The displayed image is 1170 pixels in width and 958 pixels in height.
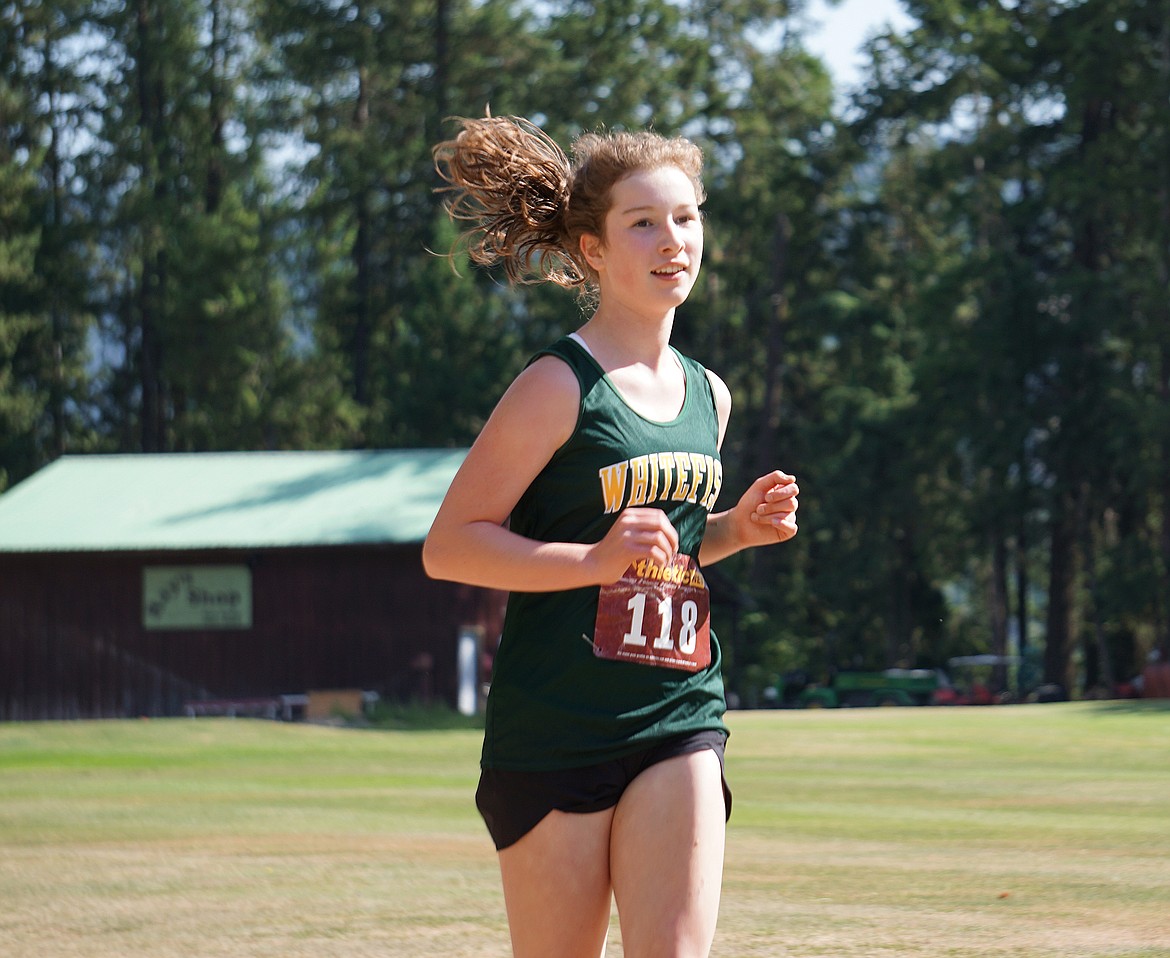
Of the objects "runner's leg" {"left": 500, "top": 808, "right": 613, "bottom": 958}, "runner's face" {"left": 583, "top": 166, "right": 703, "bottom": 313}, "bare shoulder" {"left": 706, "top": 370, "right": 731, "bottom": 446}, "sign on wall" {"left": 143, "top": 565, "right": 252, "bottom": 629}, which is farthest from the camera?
"sign on wall" {"left": 143, "top": 565, "right": 252, "bottom": 629}

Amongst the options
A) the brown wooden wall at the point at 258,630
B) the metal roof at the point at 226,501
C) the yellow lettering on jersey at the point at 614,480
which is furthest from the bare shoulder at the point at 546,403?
the brown wooden wall at the point at 258,630

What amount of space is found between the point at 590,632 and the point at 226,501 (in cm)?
3800

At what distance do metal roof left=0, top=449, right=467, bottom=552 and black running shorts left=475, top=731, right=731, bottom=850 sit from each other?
33.0 m

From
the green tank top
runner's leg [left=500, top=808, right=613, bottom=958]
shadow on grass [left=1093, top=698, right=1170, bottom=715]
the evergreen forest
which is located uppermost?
the evergreen forest

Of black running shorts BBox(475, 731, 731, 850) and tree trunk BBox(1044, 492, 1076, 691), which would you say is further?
tree trunk BBox(1044, 492, 1076, 691)

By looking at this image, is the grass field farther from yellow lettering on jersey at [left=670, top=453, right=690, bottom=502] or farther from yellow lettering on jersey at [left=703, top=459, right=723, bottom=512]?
yellow lettering on jersey at [left=670, top=453, right=690, bottom=502]

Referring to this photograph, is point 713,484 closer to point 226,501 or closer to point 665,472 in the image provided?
point 665,472

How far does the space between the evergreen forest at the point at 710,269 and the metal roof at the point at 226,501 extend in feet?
43.8

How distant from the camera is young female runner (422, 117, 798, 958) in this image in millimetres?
3873

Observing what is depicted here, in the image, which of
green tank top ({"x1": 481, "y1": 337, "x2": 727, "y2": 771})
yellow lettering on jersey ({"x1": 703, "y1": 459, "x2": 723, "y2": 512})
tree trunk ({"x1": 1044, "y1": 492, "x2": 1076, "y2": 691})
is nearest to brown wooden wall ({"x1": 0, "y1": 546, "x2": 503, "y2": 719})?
tree trunk ({"x1": 1044, "y1": 492, "x2": 1076, "y2": 691})

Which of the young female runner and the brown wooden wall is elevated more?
the young female runner

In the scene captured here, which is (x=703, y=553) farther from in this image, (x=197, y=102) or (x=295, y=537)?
(x=197, y=102)

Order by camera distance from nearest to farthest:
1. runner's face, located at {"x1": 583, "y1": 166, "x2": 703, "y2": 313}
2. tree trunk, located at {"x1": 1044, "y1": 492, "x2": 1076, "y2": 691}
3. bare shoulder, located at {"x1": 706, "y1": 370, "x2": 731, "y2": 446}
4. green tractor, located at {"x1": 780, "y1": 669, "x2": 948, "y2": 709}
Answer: runner's face, located at {"x1": 583, "y1": 166, "x2": 703, "y2": 313} → bare shoulder, located at {"x1": 706, "y1": 370, "x2": 731, "y2": 446} → green tractor, located at {"x1": 780, "y1": 669, "x2": 948, "y2": 709} → tree trunk, located at {"x1": 1044, "y1": 492, "x2": 1076, "y2": 691}

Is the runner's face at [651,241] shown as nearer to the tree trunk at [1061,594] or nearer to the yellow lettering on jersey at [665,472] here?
the yellow lettering on jersey at [665,472]
